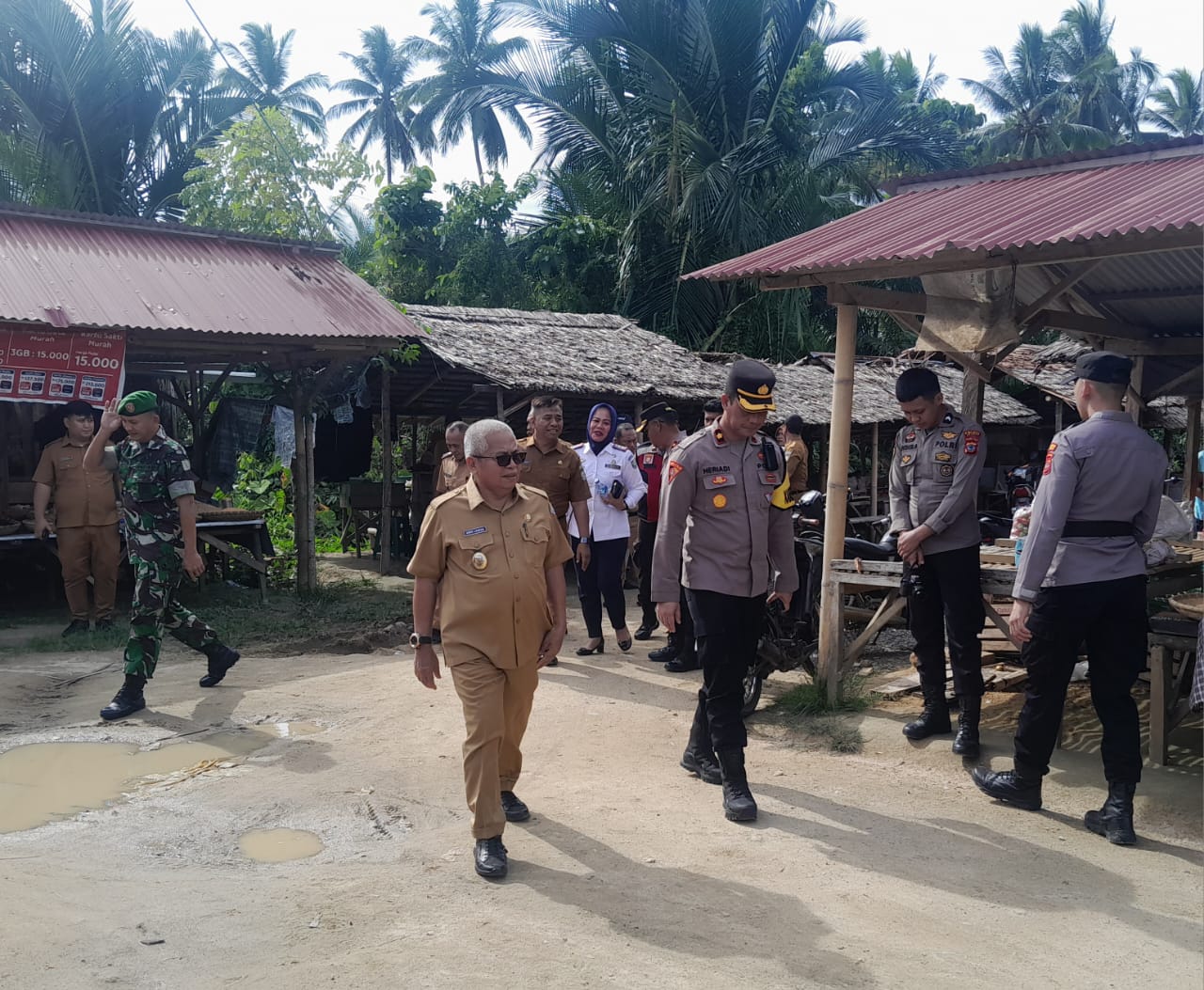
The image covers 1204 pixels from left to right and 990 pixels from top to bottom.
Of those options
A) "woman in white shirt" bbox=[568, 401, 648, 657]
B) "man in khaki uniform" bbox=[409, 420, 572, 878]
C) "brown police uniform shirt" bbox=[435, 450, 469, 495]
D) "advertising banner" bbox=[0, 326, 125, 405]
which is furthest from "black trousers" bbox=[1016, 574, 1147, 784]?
"advertising banner" bbox=[0, 326, 125, 405]

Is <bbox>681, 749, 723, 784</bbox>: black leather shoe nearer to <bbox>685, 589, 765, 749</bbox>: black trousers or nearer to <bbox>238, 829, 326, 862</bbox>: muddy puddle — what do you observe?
<bbox>685, 589, 765, 749</bbox>: black trousers

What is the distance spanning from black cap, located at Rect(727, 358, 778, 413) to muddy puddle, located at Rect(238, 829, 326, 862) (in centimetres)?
251

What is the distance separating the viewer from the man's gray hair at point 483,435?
3918mm

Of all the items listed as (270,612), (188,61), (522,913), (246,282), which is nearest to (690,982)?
(522,913)

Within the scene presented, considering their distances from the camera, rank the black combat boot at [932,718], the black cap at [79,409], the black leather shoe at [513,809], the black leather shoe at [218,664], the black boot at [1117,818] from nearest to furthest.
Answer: the black boot at [1117,818] → the black leather shoe at [513,809] → the black combat boot at [932,718] → the black leather shoe at [218,664] → the black cap at [79,409]

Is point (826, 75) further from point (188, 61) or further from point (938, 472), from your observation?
point (938, 472)

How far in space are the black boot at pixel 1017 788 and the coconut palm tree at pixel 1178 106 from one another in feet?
145

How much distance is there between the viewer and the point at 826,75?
23734 mm

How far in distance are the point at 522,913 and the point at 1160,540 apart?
4.03 meters

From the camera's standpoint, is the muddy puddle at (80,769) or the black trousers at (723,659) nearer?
the black trousers at (723,659)

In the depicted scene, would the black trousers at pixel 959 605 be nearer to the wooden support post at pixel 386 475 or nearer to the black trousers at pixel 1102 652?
the black trousers at pixel 1102 652

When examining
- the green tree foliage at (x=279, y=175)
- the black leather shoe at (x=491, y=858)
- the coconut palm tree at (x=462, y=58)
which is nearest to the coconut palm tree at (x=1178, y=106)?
the coconut palm tree at (x=462, y=58)

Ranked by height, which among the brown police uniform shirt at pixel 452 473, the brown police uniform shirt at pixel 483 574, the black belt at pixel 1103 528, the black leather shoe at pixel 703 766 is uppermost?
the brown police uniform shirt at pixel 452 473

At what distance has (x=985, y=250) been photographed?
17.4 ft
